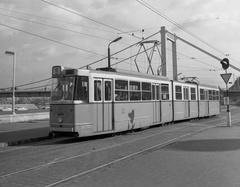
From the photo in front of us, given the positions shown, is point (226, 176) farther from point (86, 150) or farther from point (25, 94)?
point (25, 94)

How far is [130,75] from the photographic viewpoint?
48.7 feet

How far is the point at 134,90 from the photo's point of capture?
1511 centimetres

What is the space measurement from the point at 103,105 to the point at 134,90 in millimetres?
2838

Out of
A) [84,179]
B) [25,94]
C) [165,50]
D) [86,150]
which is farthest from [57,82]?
[25,94]

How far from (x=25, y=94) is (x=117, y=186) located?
97.4 metres

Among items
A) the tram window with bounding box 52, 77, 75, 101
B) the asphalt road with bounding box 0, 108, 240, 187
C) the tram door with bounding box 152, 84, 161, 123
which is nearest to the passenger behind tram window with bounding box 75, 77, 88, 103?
the tram window with bounding box 52, 77, 75, 101

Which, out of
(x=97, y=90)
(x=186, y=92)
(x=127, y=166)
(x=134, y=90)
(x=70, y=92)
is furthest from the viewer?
(x=186, y=92)

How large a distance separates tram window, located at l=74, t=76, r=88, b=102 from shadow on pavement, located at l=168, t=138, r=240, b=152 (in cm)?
422

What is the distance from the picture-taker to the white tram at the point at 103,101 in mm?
11906

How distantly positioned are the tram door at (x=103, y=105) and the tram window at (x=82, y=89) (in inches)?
20.0

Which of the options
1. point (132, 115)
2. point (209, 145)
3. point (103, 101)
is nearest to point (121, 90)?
point (103, 101)

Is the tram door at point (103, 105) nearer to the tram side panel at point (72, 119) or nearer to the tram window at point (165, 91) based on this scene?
the tram side panel at point (72, 119)

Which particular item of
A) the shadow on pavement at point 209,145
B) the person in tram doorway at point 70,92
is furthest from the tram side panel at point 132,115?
the shadow on pavement at point 209,145

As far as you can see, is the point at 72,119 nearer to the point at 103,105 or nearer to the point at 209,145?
the point at 103,105
